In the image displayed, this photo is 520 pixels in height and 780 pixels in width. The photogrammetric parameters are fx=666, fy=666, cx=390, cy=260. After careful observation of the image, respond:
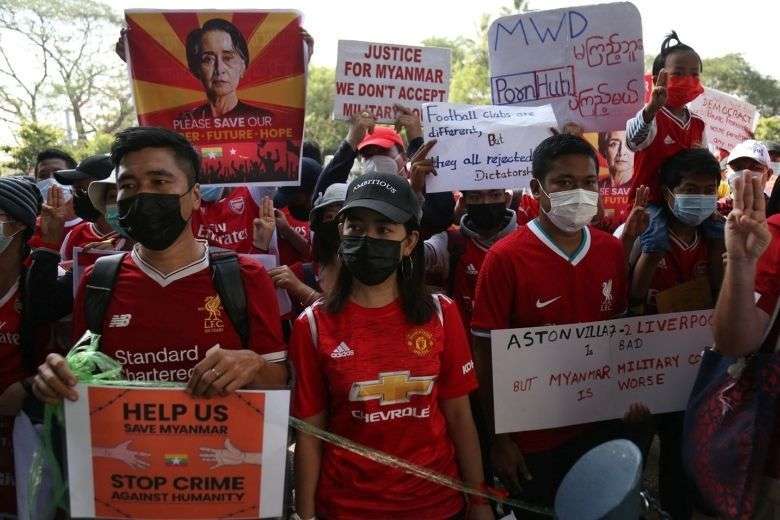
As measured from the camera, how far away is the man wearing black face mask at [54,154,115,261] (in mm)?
4168

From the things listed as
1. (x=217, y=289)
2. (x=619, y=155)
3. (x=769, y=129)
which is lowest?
(x=217, y=289)

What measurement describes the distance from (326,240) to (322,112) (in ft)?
142

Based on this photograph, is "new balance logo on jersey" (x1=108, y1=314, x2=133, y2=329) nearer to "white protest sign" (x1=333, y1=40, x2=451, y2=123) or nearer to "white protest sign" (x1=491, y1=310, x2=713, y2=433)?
"white protest sign" (x1=491, y1=310, x2=713, y2=433)

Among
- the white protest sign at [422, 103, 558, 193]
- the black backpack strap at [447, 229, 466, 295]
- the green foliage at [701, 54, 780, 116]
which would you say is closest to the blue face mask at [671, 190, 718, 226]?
the white protest sign at [422, 103, 558, 193]

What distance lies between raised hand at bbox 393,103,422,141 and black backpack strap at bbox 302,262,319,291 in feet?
3.59

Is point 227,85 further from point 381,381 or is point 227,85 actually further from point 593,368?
point 593,368

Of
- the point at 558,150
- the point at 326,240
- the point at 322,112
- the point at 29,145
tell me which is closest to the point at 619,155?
the point at 558,150

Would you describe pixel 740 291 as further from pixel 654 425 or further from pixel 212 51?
pixel 212 51

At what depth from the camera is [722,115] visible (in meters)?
6.91

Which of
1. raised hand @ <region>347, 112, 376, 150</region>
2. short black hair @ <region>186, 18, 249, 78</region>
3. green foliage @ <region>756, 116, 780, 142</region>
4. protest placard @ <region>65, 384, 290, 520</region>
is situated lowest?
protest placard @ <region>65, 384, 290, 520</region>

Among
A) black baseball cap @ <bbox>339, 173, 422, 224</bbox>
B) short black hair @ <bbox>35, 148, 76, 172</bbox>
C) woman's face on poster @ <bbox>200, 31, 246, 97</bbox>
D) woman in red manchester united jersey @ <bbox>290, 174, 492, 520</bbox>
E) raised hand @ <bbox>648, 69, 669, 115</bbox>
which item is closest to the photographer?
woman in red manchester united jersey @ <bbox>290, 174, 492, 520</bbox>

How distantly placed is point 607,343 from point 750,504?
1.02 metres

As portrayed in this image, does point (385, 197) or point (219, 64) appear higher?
point (219, 64)

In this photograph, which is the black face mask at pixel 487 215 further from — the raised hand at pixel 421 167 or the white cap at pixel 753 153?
the white cap at pixel 753 153
